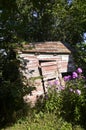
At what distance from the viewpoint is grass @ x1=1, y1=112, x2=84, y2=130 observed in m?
9.19

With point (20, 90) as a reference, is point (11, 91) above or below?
above

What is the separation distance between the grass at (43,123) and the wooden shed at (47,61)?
290cm

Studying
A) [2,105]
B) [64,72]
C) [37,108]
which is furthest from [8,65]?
[64,72]

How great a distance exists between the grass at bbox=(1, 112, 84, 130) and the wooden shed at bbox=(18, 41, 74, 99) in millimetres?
2901

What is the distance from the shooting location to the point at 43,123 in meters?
9.93

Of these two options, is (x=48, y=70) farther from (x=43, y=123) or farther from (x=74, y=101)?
(x=74, y=101)

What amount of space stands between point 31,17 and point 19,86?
1760cm

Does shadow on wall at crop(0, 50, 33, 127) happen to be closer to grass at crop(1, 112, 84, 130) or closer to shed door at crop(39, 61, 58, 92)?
grass at crop(1, 112, 84, 130)

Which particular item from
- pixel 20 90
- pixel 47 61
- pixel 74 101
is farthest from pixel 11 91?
pixel 47 61

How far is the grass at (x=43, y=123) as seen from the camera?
919cm

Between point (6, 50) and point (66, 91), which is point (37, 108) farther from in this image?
point (6, 50)

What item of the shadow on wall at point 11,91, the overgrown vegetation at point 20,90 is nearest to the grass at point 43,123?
the overgrown vegetation at point 20,90

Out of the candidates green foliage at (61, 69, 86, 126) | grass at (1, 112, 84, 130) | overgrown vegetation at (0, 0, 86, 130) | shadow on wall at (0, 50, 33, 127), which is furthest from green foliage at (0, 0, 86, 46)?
grass at (1, 112, 84, 130)

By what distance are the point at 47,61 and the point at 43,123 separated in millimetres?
5236
